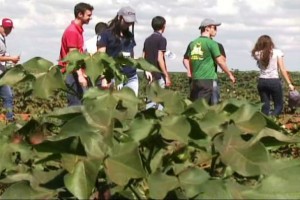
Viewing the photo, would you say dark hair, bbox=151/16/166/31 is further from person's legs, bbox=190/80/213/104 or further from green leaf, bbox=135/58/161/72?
green leaf, bbox=135/58/161/72

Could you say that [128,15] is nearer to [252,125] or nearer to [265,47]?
[265,47]

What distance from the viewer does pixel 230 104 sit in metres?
2.14

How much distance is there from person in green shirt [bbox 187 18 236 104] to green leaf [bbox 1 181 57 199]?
24.4 feet

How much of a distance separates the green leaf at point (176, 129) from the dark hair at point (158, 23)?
320 inches

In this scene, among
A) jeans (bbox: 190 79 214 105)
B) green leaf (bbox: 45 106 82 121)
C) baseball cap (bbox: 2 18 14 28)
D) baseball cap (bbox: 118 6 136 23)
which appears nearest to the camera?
green leaf (bbox: 45 106 82 121)

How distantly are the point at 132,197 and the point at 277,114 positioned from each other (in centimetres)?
986

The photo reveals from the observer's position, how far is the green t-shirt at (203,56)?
9.39 metres

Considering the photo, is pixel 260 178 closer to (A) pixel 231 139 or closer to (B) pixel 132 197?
(A) pixel 231 139

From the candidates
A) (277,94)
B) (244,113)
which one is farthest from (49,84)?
(277,94)

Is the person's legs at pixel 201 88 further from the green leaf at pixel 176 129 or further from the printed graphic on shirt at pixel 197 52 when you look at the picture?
the green leaf at pixel 176 129

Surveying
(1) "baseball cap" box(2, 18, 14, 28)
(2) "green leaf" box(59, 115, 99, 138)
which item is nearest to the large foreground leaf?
(2) "green leaf" box(59, 115, 99, 138)

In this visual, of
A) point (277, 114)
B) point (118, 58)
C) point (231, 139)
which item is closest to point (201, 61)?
point (277, 114)

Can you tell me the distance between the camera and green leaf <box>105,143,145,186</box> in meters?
1.81

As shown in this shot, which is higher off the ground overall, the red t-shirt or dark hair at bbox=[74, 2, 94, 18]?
dark hair at bbox=[74, 2, 94, 18]
